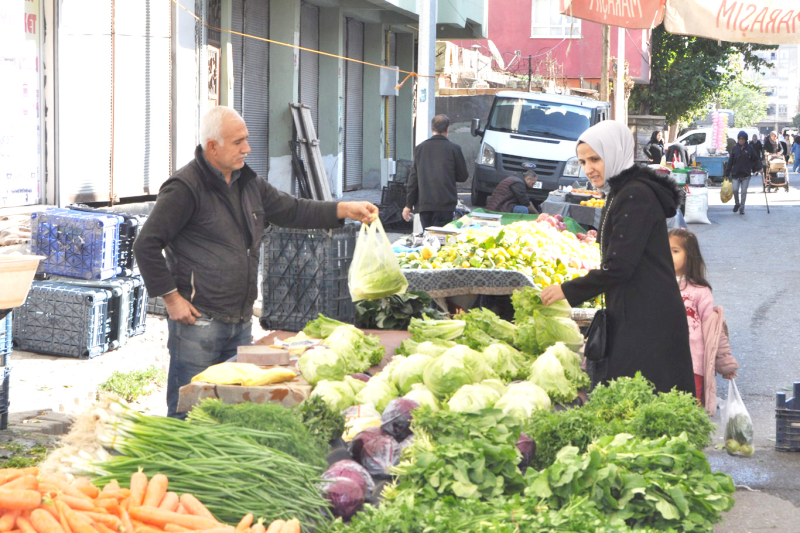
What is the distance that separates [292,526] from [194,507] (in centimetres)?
28

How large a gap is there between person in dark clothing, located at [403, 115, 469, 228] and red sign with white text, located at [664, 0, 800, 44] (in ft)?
14.1

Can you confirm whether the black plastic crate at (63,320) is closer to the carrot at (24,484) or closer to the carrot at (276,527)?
the carrot at (24,484)

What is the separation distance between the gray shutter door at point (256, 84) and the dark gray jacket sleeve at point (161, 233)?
1090 cm

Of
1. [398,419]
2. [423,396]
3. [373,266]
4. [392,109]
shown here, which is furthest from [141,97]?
[392,109]

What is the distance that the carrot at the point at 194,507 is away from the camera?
255 centimetres

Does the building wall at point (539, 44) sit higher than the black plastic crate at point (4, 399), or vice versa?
the building wall at point (539, 44)

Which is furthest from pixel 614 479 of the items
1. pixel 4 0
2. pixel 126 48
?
pixel 126 48

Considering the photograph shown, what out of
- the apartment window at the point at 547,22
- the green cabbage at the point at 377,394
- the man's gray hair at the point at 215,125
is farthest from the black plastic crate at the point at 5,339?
the apartment window at the point at 547,22

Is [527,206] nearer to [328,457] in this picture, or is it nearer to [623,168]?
[623,168]

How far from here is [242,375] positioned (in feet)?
12.8

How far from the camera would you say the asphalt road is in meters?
5.36

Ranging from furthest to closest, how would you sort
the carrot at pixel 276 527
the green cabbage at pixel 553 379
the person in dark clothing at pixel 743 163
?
the person in dark clothing at pixel 743 163, the green cabbage at pixel 553 379, the carrot at pixel 276 527

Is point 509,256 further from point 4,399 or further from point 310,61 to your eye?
point 310,61

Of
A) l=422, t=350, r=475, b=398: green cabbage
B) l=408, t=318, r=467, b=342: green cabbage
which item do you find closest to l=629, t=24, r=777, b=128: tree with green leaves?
l=408, t=318, r=467, b=342: green cabbage
